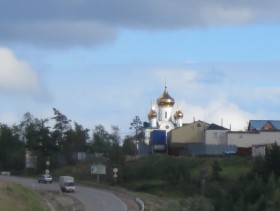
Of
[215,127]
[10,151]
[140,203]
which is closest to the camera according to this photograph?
[140,203]

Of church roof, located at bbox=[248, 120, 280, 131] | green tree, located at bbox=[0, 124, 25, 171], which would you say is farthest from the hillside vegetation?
green tree, located at bbox=[0, 124, 25, 171]

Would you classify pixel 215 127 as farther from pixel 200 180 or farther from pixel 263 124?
pixel 200 180

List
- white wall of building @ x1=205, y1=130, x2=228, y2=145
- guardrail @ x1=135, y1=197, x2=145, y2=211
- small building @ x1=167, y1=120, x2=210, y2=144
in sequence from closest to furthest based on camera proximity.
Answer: guardrail @ x1=135, y1=197, x2=145, y2=211 → white wall of building @ x1=205, y1=130, x2=228, y2=145 → small building @ x1=167, y1=120, x2=210, y2=144

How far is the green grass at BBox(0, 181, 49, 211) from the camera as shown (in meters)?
69.9

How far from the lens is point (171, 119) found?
157750 millimetres

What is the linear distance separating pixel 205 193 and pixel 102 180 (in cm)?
3603

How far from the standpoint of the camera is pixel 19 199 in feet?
254

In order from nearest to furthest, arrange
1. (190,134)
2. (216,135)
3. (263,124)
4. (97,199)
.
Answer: (97,199) → (216,135) → (263,124) → (190,134)

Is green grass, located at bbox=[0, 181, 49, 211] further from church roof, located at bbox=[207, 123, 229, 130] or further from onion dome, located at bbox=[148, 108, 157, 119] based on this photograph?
onion dome, located at bbox=[148, 108, 157, 119]

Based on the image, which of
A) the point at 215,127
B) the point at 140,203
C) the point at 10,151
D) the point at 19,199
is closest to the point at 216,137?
the point at 215,127

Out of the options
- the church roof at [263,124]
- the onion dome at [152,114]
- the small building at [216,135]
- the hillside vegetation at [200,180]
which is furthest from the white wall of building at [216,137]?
the onion dome at [152,114]

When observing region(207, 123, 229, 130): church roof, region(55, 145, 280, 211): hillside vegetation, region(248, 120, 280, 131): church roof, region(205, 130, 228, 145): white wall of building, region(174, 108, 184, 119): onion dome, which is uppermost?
region(174, 108, 184, 119): onion dome

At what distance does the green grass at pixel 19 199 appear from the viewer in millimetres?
69875

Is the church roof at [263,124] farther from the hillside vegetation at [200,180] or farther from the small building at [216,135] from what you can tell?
the hillside vegetation at [200,180]
